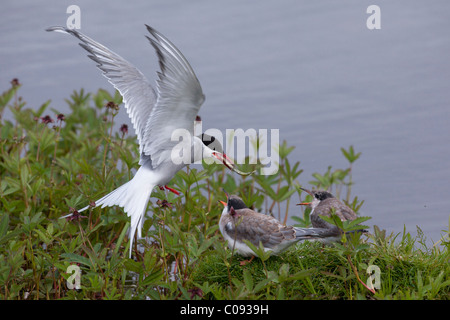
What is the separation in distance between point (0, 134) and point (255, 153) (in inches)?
118

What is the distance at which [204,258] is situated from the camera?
14.5 feet

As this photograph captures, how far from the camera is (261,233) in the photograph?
3.98 m

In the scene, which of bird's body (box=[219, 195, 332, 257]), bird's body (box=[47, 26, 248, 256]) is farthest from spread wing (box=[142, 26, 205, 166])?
bird's body (box=[219, 195, 332, 257])

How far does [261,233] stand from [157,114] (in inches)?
42.2

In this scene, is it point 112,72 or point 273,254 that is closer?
point 273,254

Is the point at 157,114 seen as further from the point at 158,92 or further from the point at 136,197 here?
the point at 136,197

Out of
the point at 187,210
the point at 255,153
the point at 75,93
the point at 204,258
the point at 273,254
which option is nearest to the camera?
the point at 273,254

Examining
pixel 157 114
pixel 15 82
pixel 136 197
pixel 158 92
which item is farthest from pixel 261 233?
pixel 15 82

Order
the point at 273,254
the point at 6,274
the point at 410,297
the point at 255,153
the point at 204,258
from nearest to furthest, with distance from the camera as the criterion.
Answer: the point at 410,297 → the point at 6,274 → the point at 273,254 → the point at 204,258 → the point at 255,153

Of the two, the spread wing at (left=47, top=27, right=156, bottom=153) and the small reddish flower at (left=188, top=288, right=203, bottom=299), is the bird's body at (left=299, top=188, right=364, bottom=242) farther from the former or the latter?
the spread wing at (left=47, top=27, right=156, bottom=153)

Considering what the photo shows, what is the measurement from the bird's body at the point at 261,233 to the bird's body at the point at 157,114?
41 centimetres

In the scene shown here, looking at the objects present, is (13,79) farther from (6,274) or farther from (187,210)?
(6,274)

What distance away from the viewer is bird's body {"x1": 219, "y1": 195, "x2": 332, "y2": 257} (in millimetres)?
3908
